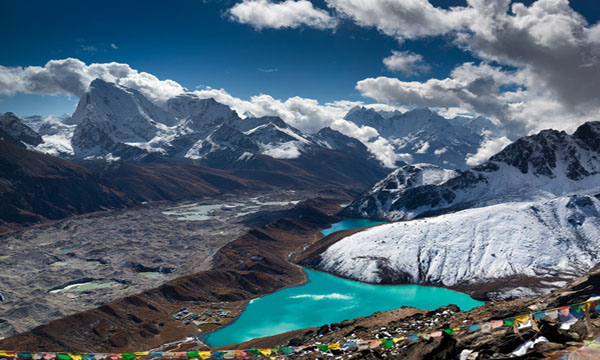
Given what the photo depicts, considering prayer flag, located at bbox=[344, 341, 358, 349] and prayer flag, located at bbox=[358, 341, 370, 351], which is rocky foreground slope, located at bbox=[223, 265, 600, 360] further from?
prayer flag, located at bbox=[358, 341, 370, 351]

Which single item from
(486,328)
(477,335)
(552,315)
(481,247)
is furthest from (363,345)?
(481,247)

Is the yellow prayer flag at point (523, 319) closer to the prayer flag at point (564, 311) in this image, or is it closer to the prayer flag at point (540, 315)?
the prayer flag at point (540, 315)

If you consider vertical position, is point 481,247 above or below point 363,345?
below

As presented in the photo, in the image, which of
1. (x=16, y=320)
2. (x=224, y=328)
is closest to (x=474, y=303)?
(x=224, y=328)

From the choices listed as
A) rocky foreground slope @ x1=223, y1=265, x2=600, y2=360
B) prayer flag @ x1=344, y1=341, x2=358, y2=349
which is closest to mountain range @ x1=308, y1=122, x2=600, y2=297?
rocky foreground slope @ x1=223, y1=265, x2=600, y2=360

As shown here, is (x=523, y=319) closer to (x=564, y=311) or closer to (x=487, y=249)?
(x=564, y=311)

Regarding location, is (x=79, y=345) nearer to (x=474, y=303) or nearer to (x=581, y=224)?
(x=474, y=303)
